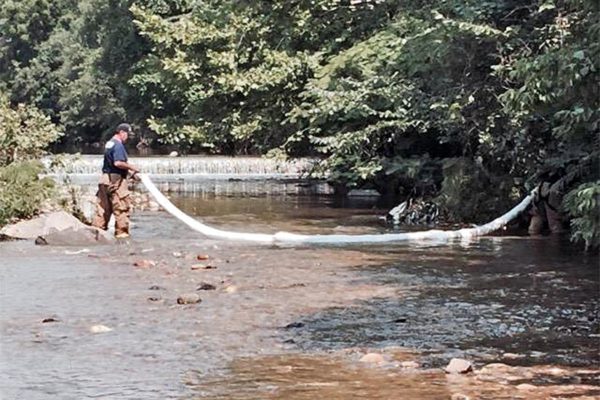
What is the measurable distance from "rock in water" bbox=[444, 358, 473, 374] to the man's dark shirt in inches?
387

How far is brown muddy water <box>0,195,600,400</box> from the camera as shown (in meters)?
7.14

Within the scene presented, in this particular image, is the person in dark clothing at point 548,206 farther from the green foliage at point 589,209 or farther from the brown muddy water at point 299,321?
the green foliage at point 589,209

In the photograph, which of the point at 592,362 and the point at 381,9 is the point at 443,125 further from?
the point at 592,362

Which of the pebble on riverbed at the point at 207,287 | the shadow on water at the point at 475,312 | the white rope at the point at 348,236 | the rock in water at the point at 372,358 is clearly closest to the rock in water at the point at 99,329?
the shadow on water at the point at 475,312

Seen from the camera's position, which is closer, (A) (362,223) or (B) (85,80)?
(A) (362,223)

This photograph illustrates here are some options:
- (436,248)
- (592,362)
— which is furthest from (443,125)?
(592,362)

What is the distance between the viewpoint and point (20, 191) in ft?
54.8

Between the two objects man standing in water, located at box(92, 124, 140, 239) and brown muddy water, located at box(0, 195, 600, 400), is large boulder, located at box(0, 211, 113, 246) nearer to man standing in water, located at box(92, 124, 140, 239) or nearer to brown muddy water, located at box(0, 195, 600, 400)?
brown muddy water, located at box(0, 195, 600, 400)

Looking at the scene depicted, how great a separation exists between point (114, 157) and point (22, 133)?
256 centimetres

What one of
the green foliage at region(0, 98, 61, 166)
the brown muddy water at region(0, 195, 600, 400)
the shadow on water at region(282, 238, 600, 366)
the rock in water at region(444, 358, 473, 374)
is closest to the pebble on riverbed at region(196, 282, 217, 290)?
the brown muddy water at region(0, 195, 600, 400)

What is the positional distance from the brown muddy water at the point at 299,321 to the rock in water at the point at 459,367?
0.20 ft

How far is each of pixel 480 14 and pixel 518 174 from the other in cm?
564

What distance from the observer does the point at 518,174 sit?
18.7m

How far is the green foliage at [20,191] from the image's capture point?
16578 millimetres
